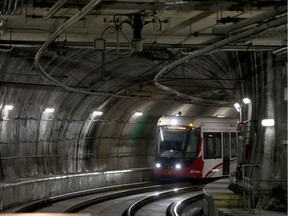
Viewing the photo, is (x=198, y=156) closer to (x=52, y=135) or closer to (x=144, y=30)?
(x=52, y=135)

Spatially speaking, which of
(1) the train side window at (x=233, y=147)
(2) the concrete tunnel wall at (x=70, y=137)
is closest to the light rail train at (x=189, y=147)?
(1) the train side window at (x=233, y=147)

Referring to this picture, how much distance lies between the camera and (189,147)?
28406mm

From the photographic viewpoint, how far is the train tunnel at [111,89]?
14.8 metres

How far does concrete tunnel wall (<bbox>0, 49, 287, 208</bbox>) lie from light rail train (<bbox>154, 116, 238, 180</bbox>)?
2235 mm

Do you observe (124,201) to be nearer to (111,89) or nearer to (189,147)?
(189,147)

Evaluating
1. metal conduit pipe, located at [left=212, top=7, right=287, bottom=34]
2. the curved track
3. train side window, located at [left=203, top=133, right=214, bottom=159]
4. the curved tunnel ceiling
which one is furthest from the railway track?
metal conduit pipe, located at [left=212, top=7, right=287, bottom=34]

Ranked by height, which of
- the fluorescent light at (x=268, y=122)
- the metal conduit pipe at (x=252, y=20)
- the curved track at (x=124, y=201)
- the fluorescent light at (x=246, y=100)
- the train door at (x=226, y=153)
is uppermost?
the metal conduit pipe at (x=252, y=20)

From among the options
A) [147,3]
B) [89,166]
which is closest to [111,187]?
[89,166]

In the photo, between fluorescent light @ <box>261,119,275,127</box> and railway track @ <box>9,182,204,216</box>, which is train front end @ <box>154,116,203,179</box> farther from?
fluorescent light @ <box>261,119,275,127</box>

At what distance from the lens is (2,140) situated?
20.8 m

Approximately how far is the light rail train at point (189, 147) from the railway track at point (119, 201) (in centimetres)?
100

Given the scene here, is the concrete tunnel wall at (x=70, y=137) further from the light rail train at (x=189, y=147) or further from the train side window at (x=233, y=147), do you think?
the train side window at (x=233, y=147)

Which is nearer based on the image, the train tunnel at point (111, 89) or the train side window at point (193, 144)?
the train tunnel at point (111, 89)

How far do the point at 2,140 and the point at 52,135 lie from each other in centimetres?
379
